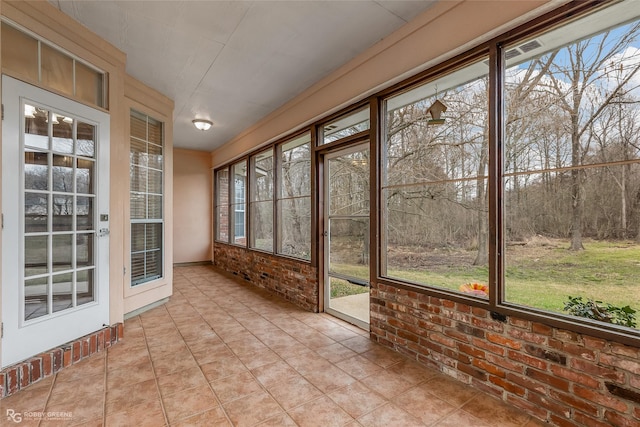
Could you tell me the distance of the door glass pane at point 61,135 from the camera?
96.3 inches

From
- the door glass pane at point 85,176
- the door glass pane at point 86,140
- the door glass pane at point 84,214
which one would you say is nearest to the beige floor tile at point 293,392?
the door glass pane at point 84,214

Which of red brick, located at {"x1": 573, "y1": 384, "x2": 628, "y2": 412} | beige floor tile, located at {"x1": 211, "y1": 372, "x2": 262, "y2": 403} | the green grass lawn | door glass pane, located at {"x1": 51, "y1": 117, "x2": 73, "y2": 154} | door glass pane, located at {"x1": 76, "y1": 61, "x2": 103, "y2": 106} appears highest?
door glass pane, located at {"x1": 76, "y1": 61, "x2": 103, "y2": 106}

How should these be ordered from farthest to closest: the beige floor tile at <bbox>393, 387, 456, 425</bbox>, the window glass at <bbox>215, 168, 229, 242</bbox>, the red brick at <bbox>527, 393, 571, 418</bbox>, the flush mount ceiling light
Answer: the window glass at <bbox>215, 168, 229, 242</bbox> < the flush mount ceiling light < the beige floor tile at <bbox>393, 387, 456, 425</bbox> < the red brick at <bbox>527, 393, 571, 418</bbox>

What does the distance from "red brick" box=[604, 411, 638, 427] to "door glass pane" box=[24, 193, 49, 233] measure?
3.98m

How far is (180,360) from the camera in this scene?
2555mm

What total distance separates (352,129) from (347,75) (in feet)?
1.88

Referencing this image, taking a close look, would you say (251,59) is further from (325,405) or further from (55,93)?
(325,405)

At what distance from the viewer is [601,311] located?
167cm

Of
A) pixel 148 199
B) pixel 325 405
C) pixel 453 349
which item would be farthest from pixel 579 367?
pixel 148 199

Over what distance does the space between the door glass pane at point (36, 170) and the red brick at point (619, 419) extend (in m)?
4.08

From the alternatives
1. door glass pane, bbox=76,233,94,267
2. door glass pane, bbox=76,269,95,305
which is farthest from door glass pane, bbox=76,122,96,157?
door glass pane, bbox=76,269,95,305

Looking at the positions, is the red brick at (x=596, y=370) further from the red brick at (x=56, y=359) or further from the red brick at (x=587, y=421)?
the red brick at (x=56, y=359)

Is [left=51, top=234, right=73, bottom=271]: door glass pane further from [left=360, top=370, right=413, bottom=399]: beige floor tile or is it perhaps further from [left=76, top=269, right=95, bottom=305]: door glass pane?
[left=360, top=370, right=413, bottom=399]: beige floor tile

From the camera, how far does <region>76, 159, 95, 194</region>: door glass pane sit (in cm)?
262
